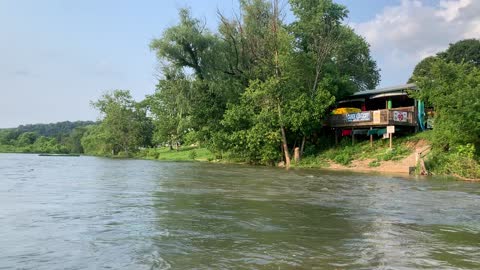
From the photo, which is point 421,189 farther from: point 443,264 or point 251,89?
point 251,89

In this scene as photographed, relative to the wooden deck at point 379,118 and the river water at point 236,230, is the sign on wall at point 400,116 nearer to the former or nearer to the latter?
the wooden deck at point 379,118

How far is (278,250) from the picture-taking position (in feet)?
22.2

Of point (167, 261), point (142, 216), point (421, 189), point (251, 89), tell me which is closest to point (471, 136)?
point (421, 189)

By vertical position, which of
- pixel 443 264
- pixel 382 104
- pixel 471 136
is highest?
pixel 382 104

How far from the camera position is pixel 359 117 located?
32281 millimetres

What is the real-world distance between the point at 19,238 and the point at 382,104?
3437cm

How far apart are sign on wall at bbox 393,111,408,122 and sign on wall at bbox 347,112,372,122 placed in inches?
67.1

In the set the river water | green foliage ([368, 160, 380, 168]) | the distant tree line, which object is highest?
the distant tree line

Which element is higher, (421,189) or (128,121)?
(128,121)

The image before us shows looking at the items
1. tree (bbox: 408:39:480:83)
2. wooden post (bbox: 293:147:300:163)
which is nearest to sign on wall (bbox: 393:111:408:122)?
wooden post (bbox: 293:147:300:163)

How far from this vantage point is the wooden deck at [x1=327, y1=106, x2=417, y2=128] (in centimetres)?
3020

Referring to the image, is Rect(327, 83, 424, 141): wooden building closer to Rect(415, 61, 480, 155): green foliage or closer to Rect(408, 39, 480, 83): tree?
Rect(415, 61, 480, 155): green foliage

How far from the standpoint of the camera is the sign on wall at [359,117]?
1242 inches

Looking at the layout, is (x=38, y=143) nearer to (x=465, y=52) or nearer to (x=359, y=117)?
(x=359, y=117)
